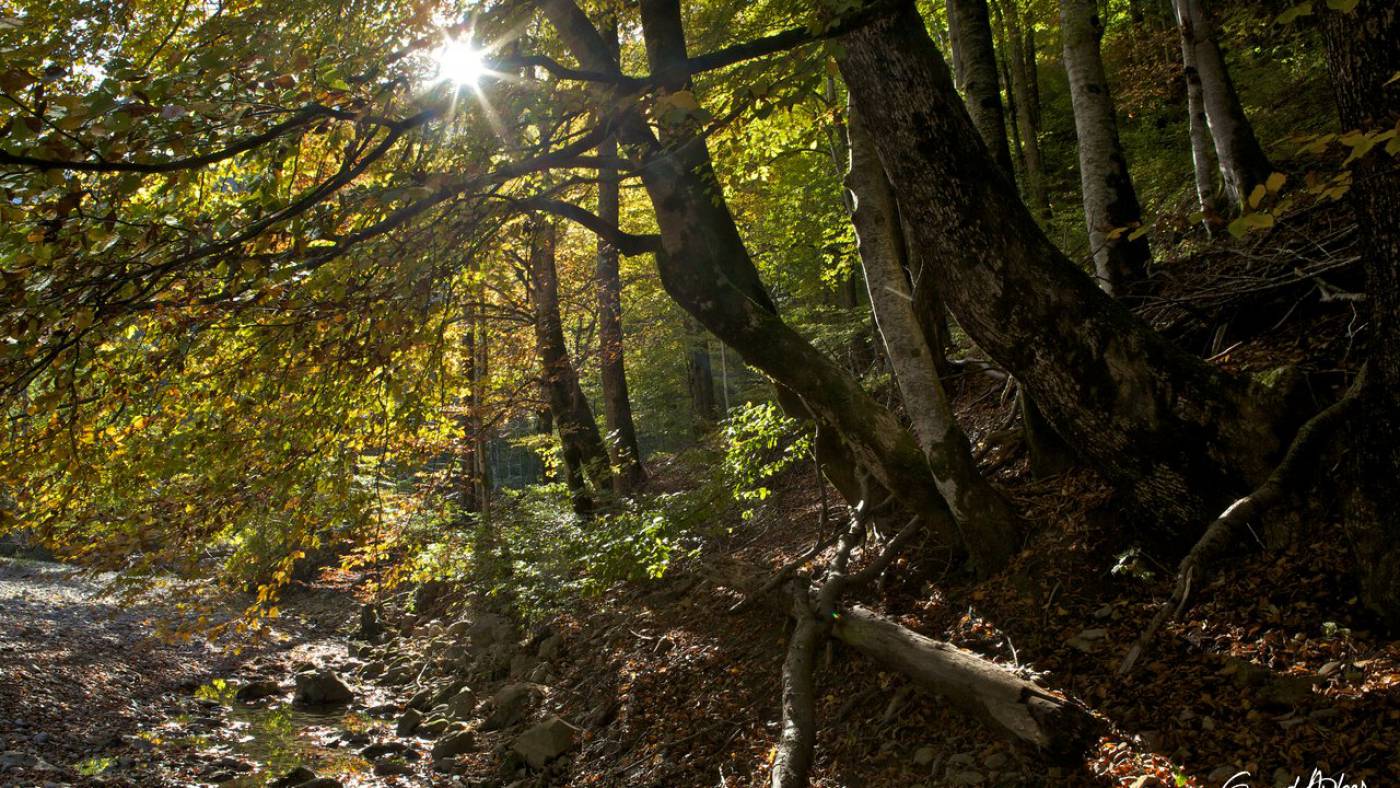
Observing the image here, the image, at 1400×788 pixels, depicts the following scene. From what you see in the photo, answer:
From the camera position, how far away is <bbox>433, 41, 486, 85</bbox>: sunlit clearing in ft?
12.3

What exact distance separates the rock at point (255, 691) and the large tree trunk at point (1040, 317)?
12101 mm

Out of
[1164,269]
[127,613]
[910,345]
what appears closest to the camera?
[910,345]

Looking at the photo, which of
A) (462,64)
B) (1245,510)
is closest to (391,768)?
(462,64)

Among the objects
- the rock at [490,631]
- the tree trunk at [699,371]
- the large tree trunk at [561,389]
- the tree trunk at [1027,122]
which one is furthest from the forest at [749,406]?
the tree trunk at [699,371]

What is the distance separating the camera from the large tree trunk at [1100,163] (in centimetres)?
727

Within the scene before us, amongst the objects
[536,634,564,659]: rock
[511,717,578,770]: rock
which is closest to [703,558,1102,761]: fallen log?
[511,717,578,770]: rock

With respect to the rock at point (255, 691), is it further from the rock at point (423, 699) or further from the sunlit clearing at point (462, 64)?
the sunlit clearing at point (462, 64)

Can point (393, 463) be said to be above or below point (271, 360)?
below

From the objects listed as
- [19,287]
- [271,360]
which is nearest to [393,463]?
[271,360]

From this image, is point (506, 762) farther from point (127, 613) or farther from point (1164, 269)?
point (127, 613)

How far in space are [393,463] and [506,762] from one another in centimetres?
330

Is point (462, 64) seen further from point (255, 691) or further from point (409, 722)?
point (255, 691)

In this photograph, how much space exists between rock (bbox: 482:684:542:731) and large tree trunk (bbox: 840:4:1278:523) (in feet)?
22.2

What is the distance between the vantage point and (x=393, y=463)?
27.2ft
